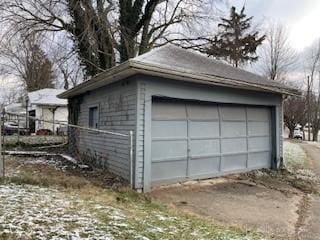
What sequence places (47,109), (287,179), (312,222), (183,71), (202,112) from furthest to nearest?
(47,109) → (287,179) → (202,112) → (183,71) → (312,222)

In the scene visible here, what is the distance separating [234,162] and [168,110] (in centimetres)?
312

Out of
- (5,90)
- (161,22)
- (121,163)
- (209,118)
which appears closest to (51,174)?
(121,163)

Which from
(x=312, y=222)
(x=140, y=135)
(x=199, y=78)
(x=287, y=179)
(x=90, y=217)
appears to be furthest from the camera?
(x=287, y=179)

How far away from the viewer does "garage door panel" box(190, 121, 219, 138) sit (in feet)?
31.9

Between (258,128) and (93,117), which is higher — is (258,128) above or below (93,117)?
below

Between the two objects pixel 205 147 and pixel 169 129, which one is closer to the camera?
pixel 169 129

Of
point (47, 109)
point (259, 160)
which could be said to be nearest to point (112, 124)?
point (259, 160)

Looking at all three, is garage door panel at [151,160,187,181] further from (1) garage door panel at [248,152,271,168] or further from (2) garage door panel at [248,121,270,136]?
(2) garage door panel at [248,121,270,136]

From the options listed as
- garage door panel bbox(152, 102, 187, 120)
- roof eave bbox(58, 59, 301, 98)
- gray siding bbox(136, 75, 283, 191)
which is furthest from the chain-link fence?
roof eave bbox(58, 59, 301, 98)

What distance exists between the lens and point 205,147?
1005 cm

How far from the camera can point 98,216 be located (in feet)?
17.1

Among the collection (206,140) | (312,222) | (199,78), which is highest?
(199,78)

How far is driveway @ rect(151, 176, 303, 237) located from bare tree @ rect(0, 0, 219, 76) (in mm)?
9687

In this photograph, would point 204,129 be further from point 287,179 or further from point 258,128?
point 287,179
